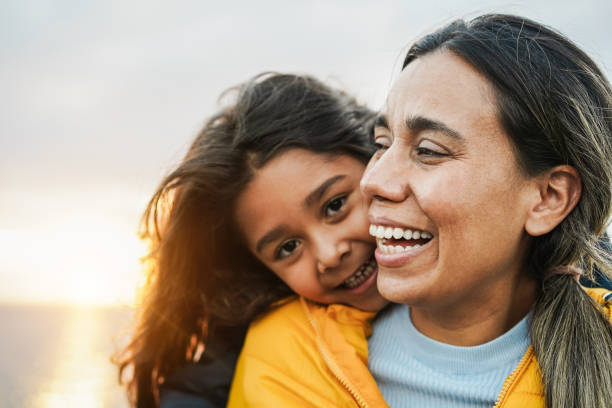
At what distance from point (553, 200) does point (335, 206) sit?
1.03 m

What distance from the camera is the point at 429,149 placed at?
1988mm

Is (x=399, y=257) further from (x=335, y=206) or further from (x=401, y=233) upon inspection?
(x=335, y=206)

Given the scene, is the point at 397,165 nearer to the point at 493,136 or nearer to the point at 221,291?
the point at 493,136

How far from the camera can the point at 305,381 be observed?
7.57 ft

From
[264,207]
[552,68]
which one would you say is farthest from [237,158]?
[552,68]

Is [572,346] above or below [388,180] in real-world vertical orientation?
below

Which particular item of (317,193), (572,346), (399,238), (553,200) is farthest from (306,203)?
(572,346)

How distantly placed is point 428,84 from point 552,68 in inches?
19.3

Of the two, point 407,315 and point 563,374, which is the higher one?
point 563,374

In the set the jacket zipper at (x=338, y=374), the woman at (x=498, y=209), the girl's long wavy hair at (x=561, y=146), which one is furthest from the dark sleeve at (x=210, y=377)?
the girl's long wavy hair at (x=561, y=146)

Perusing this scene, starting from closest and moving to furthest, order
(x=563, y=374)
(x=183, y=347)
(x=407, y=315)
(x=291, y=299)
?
(x=563, y=374), (x=407, y=315), (x=291, y=299), (x=183, y=347)

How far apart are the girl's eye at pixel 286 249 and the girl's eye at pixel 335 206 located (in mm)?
250

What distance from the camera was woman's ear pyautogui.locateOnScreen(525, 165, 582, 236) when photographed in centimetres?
206

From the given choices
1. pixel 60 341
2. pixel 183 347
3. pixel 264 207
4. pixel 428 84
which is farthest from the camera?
pixel 60 341
